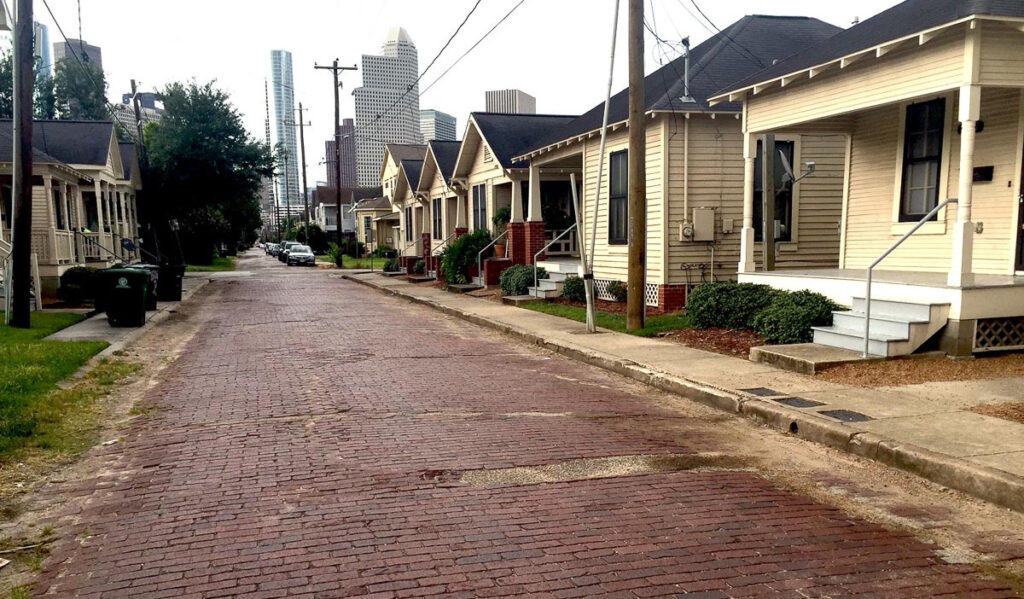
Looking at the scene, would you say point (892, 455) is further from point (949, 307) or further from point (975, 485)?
point (949, 307)

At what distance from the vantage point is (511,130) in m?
26.7

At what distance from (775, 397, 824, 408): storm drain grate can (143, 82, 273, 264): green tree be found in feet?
125

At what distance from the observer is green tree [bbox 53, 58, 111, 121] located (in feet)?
170

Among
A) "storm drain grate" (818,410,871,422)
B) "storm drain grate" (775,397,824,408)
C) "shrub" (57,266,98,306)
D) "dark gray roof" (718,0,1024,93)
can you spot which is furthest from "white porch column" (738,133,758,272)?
"shrub" (57,266,98,306)

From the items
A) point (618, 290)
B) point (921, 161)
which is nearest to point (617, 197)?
point (618, 290)

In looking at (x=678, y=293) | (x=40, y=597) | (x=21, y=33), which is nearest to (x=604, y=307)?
Result: (x=678, y=293)

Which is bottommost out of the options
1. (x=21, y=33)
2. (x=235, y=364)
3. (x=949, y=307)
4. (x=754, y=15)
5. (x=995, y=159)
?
(x=235, y=364)

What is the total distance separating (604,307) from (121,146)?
2985cm

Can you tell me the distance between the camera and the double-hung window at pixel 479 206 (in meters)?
27.1

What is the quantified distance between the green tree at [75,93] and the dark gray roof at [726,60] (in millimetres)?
45750

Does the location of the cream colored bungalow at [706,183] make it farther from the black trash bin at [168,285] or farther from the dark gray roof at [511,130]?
the black trash bin at [168,285]

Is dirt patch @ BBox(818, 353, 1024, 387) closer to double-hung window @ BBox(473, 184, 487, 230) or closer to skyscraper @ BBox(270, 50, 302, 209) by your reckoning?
double-hung window @ BBox(473, 184, 487, 230)

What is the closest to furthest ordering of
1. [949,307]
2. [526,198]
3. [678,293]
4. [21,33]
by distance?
1. [949,307]
2. [21,33]
3. [678,293]
4. [526,198]

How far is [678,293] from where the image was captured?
15789 mm
